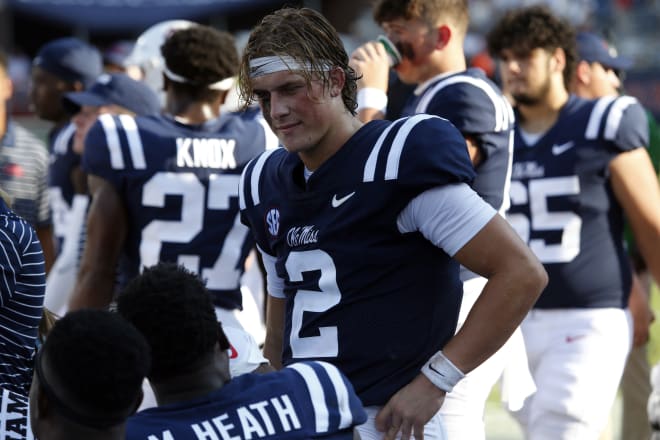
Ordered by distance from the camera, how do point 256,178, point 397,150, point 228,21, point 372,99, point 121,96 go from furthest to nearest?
point 228,21 → point 121,96 → point 372,99 → point 256,178 → point 397,150

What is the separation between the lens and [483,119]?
3.65 meters

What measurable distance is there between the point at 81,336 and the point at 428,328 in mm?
1088

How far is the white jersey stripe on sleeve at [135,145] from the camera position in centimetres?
429

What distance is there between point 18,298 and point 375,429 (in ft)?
3.16

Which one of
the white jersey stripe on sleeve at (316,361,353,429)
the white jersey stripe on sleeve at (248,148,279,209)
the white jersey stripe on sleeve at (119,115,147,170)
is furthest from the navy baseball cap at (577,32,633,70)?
the white jersey stripe on sleeve at (316,361,353,429)

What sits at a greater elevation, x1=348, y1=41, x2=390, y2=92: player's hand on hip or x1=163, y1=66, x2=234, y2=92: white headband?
x1=348, y1=41, x2=390, y2=92: player's hand on hip

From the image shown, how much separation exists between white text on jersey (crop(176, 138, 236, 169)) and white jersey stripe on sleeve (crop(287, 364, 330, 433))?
Answer: 2.16m

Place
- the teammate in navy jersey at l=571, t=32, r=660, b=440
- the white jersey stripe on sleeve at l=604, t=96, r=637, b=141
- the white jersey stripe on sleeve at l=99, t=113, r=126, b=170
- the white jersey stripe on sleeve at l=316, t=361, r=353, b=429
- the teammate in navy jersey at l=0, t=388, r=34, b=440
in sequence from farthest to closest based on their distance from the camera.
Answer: the teammate in navy jersey at l=571, t=32, r=660, b=440
the white jersey stripe on sleeve at l=604, t=96, r=637, b=141
the white jersey stripe on sleeve at l=99, t=113, r=126, b=170
the teammate in navy jersey at l=0, t=388, r=34, b=440
the white jersey stripe on sleeve at l=316, t=361, r=353, b=429

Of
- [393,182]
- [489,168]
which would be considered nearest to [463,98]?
[489,168]

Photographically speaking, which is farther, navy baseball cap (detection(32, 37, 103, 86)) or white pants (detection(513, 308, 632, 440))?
navy baseball cap (detection(32, 37, 103, 86))

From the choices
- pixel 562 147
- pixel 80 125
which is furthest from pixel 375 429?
pixel 80 125

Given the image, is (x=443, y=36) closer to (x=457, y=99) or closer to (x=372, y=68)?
(x=372, y=68)

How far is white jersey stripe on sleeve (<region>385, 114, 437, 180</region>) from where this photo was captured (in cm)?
269

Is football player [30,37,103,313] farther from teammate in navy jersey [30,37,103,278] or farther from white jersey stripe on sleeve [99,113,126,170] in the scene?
white jersey stripe on sleeve [99,113,126,170]
